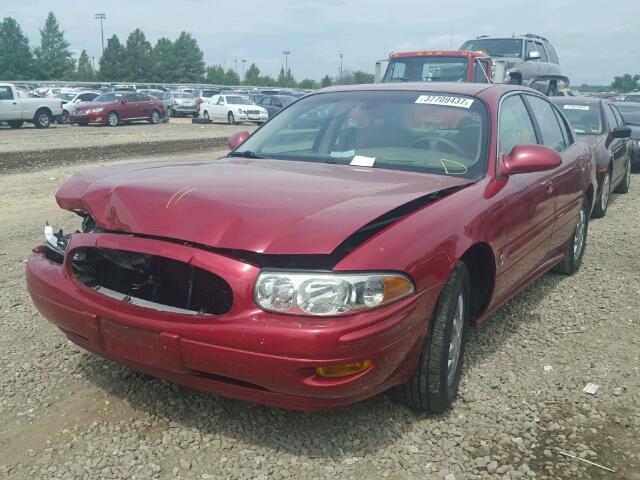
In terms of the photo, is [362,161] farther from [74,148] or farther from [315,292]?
[74,148]

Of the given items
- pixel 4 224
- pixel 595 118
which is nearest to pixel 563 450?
pixel 4 224

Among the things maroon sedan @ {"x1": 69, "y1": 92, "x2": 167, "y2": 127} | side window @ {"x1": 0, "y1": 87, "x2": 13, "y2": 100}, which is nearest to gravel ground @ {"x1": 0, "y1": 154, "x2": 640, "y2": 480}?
side window @ {"x1": 0, "y1": 87, "x2": 13, "y2": 100}

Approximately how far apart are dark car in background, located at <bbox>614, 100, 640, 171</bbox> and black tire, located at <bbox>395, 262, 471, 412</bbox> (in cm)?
1103

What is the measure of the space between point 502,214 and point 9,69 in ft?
330

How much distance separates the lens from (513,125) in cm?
430

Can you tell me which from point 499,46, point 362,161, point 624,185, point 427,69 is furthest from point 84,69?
point 362,161

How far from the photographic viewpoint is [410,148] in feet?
12.9

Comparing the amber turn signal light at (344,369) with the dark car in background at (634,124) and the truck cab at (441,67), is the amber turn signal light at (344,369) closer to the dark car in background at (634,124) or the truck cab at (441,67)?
the truck cab at (441,67)

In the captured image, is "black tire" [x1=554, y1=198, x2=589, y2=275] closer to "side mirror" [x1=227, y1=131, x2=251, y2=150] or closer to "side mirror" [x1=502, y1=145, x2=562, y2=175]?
"side mirror" [x1=502, y1=145, x2=562, y2=175]

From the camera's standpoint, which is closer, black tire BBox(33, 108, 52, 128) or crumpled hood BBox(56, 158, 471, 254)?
crumpled hood BBox(56, 158, 471, 254)

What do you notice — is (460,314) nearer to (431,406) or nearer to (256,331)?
(431,406)

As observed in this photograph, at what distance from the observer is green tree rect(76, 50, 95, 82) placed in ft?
337

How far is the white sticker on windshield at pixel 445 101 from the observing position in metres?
4.06

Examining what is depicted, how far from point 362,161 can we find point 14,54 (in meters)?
102
